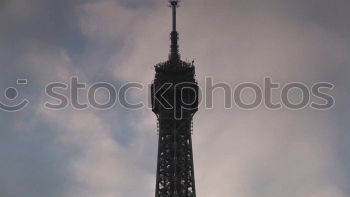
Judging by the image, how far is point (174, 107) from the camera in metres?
131

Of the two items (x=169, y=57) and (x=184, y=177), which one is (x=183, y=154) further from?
(x=169, y=57)

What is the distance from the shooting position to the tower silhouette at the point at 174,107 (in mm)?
126875

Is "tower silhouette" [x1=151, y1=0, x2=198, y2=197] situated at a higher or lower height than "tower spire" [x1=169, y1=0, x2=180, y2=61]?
lower

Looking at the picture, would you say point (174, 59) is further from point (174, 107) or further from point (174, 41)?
point (174, 107)

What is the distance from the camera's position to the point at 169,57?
132250 mm

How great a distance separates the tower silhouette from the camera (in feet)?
416

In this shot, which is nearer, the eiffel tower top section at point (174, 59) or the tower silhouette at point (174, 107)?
the tower silhouette at point (174, 107)

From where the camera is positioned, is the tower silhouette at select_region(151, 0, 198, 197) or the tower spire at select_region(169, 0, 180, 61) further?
the tower spire at select_region(169, 0, 180, 61)

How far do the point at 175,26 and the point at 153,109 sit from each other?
13515 millimetres

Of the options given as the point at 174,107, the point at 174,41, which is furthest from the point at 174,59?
the point at 174,107

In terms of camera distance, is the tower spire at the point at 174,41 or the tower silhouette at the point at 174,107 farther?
the tower spire at the point at 174,41

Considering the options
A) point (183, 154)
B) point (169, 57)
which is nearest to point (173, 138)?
point (183, 154)

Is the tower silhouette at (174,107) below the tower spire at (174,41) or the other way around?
below

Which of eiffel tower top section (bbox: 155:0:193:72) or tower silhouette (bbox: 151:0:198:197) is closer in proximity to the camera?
tower silhouette (bbox: 151:0:198:197)
